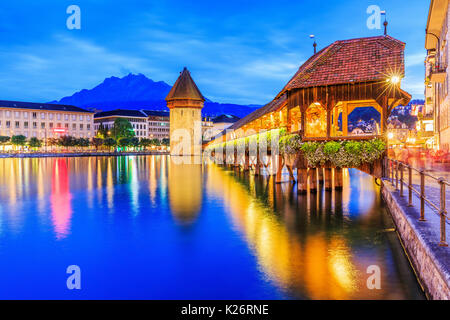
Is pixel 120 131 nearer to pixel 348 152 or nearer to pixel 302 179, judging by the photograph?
pixel 302 179

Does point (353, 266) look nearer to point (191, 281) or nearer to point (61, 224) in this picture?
point (191, 281)

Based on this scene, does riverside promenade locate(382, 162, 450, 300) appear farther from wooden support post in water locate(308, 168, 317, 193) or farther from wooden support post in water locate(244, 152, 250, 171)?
wooden support post in water locate(244, 152, 250, 171)

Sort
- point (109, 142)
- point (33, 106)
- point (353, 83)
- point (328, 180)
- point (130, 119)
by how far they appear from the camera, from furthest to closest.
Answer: point (130, 119)
point (33, 106)
point (109, 142)
point (328, 180)
point (353, 83)

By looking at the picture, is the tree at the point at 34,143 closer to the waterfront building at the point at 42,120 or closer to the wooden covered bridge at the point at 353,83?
the waterfront building at the point at 42,120

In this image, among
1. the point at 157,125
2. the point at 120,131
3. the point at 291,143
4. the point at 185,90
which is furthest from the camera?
the point at 157,125

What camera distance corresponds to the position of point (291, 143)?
50.5 feet

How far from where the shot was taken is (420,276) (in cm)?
609

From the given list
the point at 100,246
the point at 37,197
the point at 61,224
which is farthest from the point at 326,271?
the point at 37,197

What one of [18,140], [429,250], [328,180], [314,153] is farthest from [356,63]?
[18,140]

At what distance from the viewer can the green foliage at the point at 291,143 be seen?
1524 cm

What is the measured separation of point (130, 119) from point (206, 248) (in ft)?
439

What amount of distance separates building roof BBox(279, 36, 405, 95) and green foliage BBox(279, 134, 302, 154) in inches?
74.0

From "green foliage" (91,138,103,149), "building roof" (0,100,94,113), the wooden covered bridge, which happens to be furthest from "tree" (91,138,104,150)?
the wooden covered bridge

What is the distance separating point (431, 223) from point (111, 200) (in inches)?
546
